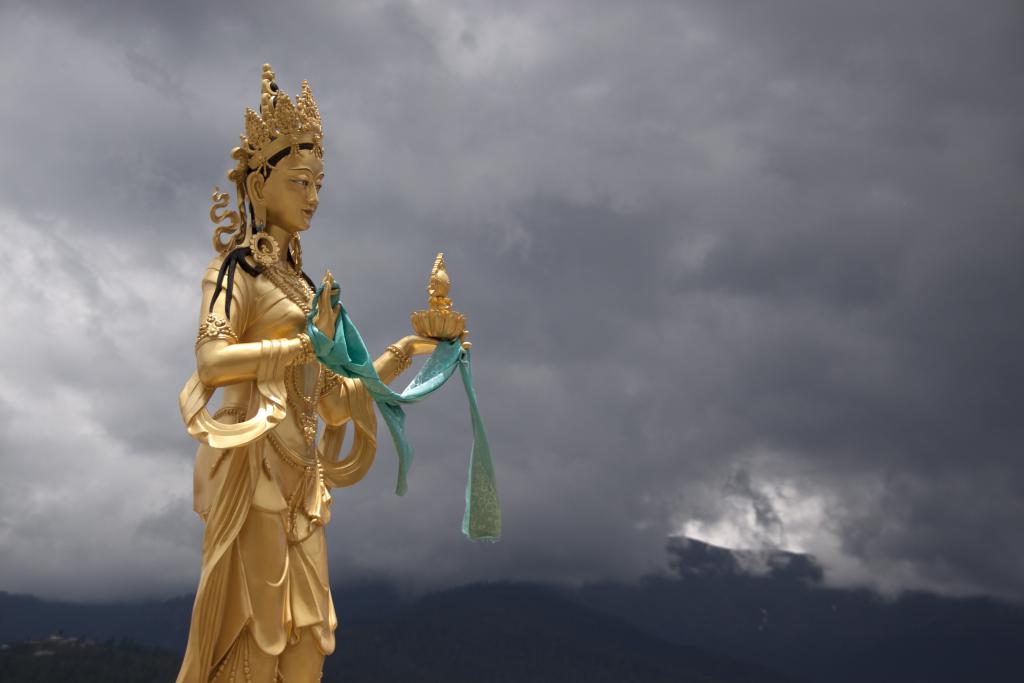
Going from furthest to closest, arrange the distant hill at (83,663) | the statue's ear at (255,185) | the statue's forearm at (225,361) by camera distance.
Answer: the distant hill at (83,663)
the statue's ear at (255,185)
the statue's forearm at (225,361)

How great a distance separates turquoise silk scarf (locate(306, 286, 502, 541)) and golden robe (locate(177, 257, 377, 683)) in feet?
0.89

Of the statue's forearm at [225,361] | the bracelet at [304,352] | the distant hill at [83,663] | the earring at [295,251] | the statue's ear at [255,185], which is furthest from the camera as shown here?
the distant hill at [83,663]

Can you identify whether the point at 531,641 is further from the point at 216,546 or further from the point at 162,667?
the point at 216,546

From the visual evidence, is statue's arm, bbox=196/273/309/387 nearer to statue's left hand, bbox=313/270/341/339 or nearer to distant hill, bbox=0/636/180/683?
statue's left hand, bbox=313/270/341/339

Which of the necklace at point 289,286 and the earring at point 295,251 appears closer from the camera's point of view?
the necklace at point 289,286

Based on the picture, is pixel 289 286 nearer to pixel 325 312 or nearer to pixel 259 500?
pixel 325 312

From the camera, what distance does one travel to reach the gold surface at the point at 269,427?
7.69 metres

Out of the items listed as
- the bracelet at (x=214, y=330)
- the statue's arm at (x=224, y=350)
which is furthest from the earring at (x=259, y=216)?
the bracelet at (x=214, y=330)

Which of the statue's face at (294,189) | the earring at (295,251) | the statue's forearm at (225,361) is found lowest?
the statue's forearm at (225,361)

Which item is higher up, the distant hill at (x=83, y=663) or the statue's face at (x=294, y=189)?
the statue's face at (x=294, y=189)

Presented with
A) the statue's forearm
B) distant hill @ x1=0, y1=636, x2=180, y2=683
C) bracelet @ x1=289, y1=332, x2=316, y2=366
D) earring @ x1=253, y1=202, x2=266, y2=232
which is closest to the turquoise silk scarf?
bracelet @ x1=289, y1=332, x2=316, y2=366

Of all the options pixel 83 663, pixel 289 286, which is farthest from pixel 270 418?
pixel 83 663

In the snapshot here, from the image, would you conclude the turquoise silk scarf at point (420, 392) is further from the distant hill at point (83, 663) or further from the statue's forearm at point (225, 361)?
the distant hill at point (83, 663)

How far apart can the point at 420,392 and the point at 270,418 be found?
3.93 ft
